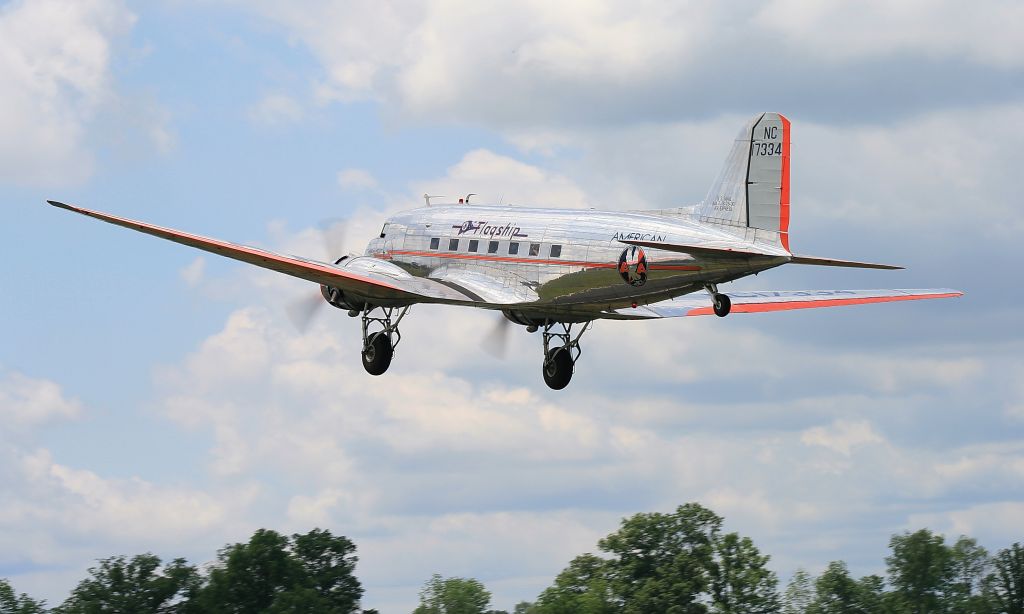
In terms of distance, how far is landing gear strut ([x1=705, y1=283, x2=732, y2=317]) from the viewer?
43.7 metres

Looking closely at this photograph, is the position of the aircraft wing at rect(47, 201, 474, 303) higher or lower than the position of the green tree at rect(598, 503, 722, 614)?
lower

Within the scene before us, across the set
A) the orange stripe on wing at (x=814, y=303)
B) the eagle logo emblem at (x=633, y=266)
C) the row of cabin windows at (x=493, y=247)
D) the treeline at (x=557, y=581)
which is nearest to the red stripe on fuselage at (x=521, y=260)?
the row of cabin windows at (x=493, y=247)

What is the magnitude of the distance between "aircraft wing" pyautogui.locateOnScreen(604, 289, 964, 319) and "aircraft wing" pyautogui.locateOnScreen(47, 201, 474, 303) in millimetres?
6413

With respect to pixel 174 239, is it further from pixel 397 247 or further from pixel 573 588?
pixel 573 588

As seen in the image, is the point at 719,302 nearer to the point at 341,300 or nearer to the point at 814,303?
the point at 814,303

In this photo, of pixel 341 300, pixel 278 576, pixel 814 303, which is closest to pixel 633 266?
pixel 814 303

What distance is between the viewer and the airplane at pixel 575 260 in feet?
143

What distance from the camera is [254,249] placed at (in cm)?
4703

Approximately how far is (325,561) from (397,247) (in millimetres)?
64315

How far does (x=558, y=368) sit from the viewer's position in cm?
5078

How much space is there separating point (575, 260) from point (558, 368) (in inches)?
235

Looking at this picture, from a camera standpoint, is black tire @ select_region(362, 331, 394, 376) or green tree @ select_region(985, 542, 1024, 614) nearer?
black tire @ select_region(362, 331, 394, 376)

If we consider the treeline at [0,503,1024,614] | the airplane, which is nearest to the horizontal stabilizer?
the airplane

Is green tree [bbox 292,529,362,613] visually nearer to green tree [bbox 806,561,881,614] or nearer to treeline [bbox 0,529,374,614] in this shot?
treeline [bbox 0,529,374,614]
